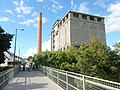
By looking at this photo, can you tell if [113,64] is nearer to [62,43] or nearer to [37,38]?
[37,38]

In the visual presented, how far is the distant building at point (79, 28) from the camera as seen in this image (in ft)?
214

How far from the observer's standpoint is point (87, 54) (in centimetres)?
1659

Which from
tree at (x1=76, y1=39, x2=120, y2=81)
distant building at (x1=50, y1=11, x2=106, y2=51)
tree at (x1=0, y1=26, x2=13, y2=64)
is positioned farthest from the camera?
distant building at (x1=50, y1=11, x2=106, y2=51)

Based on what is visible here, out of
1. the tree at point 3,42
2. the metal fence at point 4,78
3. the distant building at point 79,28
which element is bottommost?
the metal fence at point 4,78

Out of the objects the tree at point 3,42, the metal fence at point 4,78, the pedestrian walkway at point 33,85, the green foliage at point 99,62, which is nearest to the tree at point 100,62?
the green foliage at point 99,62

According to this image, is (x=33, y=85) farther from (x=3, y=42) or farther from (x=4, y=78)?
(x=3, y=42)

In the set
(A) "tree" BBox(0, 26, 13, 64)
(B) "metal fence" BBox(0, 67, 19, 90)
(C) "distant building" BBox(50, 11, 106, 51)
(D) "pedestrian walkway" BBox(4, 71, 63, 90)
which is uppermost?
(C) "distant building" BBox(50, 11, 106, 51)

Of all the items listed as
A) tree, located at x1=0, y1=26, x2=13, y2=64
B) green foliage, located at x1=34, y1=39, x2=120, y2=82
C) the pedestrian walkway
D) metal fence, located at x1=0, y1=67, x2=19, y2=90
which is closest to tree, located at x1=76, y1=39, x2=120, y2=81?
green foliage, located at x1=34, y1=39, x2=120, y2=82

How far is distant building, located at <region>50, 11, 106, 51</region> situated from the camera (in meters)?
65.1

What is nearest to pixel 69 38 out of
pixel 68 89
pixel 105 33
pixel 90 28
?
pixel 90 28

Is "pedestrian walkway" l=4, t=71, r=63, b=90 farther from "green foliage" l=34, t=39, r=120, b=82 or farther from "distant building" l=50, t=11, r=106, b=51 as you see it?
"distant building" l=50, t=11, r=106, b=51

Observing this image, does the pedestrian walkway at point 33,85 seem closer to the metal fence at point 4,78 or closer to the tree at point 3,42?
the metal fence at point 4,78

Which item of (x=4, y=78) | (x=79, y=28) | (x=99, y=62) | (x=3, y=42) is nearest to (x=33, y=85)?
(x=4, y=78)

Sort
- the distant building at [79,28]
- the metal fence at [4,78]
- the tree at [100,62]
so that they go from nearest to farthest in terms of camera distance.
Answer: the metal fence at [4,78] → the tree at [100,62] → the distant building at [79,28]
